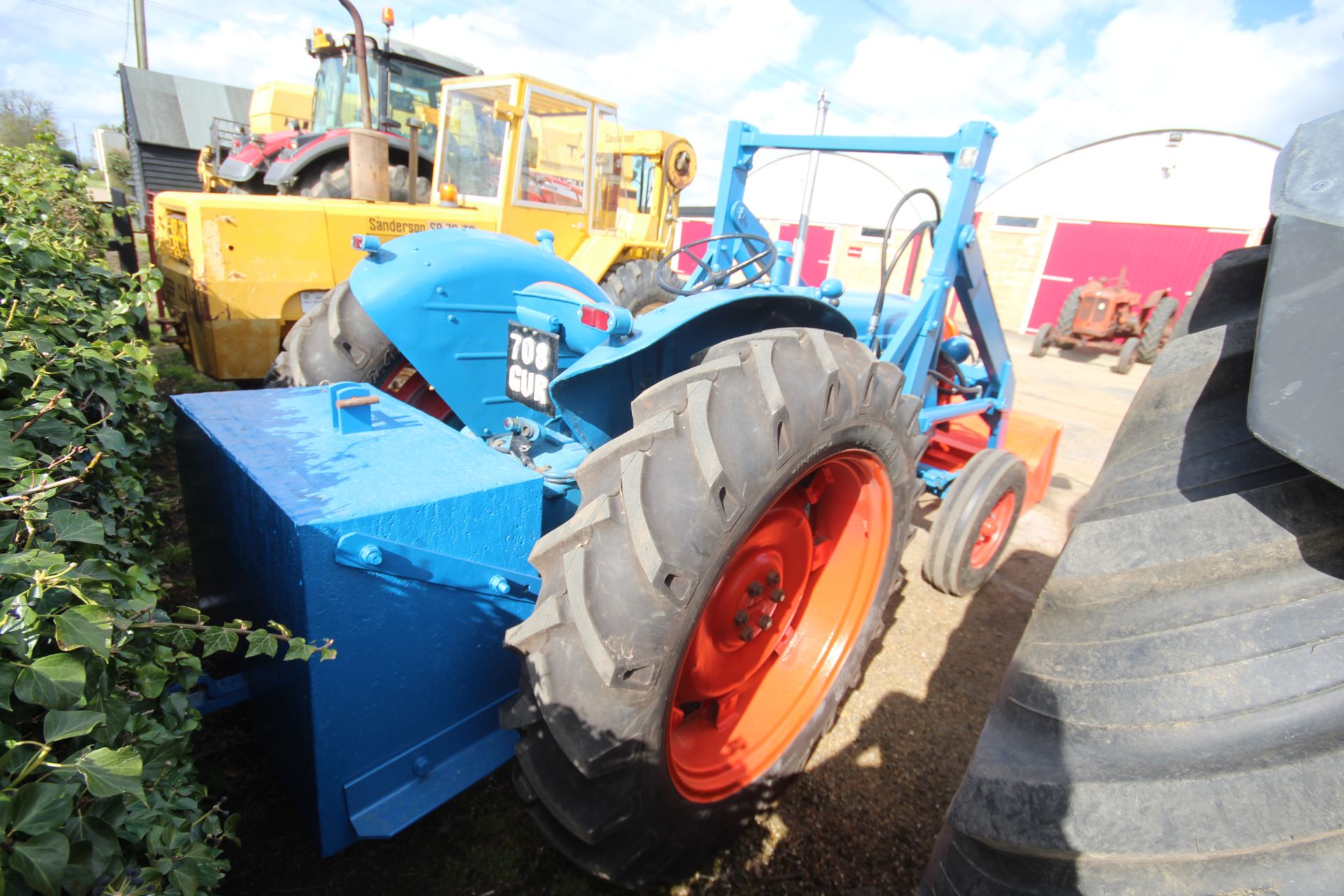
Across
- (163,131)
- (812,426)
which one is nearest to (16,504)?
(812,426)

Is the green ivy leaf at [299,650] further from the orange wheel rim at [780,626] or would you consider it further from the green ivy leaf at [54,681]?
the orange wheel rim at [780,626]

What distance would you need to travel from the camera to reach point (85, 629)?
753mm

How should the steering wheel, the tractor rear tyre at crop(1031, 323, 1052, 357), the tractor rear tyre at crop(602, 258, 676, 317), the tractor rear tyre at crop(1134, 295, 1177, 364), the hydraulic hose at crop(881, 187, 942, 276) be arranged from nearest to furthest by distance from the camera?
1. the steering wheel
2. the hydraulic hose at crop(881, 187, 942, 276)
3. the tractor rear tyre at crop(602, 258, 676, 317)
4. the tractor rear tyre at crop(1134, 295, 1177, 364)
5. the tractor rear tyre at crop(1031, 323, 1052, 357)

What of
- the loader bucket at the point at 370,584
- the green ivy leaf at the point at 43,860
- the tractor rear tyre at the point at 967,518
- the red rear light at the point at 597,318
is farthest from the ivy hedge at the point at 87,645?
the tractor rear tyre at the point at 967,518

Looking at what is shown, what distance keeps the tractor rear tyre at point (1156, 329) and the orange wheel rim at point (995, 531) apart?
9.92 meters

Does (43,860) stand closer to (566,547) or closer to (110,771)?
(110,771)

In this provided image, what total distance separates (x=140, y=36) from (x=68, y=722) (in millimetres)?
20411

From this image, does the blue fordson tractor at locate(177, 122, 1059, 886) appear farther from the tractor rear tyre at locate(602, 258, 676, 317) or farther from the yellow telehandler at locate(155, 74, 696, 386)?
the tractor rear tyre at locate(602, 258, 676, 317)

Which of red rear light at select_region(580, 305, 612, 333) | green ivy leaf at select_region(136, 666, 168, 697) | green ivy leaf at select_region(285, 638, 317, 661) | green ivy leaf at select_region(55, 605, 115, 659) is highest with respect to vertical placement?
red rear light at select_region(580, 305, 612, 333)

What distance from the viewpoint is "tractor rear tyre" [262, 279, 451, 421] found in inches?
115

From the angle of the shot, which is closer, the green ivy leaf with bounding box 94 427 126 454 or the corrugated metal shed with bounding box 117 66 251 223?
the green ivy leaf with bounding box 94 427 126 454

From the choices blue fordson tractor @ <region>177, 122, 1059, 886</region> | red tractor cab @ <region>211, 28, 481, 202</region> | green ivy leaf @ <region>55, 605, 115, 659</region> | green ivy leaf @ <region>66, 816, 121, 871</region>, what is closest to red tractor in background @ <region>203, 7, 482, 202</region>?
red tractor cab @ <region>211, 28, 481, 202</region>

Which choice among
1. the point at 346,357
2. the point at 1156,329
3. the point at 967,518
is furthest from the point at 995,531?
the point at 1156,329

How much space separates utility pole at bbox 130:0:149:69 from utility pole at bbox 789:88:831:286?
17.1 meters
